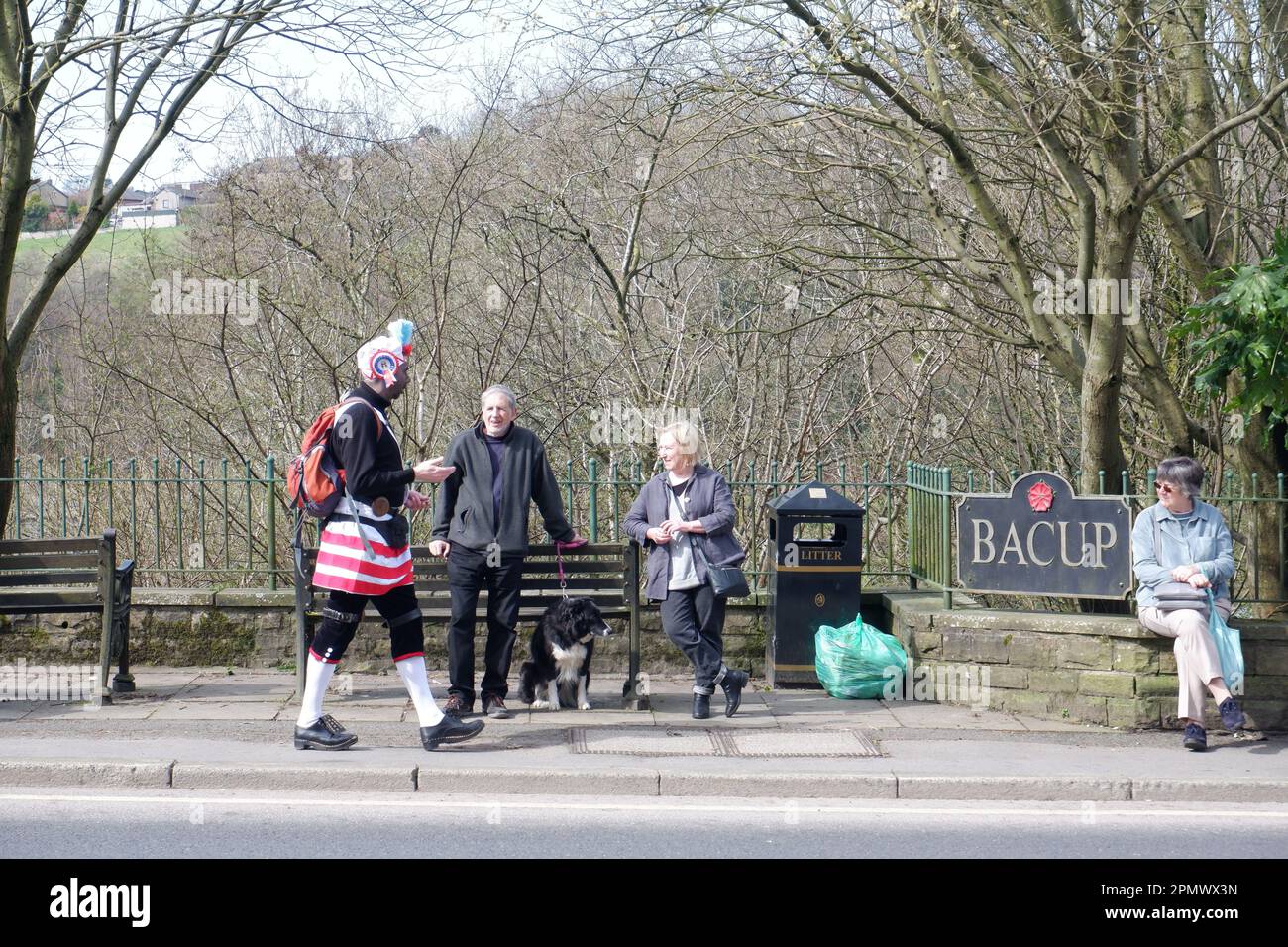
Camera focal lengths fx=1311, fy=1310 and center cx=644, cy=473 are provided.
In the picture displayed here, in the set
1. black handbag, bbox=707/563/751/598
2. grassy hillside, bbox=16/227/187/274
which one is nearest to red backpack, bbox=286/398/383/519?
black handbag, bbox=707/563/751/598

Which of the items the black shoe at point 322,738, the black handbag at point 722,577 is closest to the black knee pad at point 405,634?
the black shoe at point 322,738

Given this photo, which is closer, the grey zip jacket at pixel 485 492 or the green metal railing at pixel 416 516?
the grey zip jacket at pixel 485 492

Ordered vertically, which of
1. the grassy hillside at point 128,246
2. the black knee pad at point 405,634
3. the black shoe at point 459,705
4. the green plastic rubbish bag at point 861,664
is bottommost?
the black shoe at point 459,705

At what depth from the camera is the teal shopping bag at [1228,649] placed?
731 cm

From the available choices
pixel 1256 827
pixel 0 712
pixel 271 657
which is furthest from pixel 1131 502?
pixel 0 712

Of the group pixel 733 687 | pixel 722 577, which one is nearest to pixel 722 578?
pixel 722 577

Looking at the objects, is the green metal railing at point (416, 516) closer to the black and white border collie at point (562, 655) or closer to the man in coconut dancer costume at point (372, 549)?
the black and white border collie at point (562, 655)

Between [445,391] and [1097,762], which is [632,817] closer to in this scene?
[1097,762]

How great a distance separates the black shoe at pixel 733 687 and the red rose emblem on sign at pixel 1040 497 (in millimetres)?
2148

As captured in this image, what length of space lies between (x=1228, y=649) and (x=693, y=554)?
10.1 feet

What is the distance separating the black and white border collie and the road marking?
164 cm

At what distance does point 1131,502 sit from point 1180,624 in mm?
1480

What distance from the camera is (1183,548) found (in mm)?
7566

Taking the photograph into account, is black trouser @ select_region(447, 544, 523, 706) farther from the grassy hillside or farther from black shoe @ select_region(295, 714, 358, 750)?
the grassy hillside
